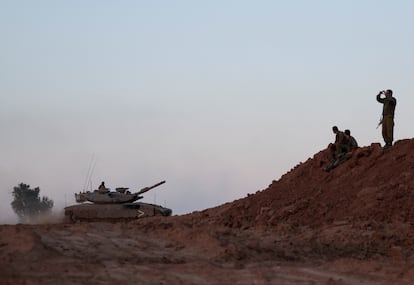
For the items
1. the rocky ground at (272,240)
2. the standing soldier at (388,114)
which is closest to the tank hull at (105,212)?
the rocky ground at (272,240)

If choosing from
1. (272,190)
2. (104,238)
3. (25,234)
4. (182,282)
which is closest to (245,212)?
(272,190)

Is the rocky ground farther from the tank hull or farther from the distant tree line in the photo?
the distant tree line

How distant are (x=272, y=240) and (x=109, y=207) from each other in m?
10.8

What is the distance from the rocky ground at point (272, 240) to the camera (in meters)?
11.5

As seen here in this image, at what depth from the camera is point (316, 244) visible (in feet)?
48.1

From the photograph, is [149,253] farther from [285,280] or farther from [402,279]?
[402,279]

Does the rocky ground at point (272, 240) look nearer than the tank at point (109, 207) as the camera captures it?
Yes

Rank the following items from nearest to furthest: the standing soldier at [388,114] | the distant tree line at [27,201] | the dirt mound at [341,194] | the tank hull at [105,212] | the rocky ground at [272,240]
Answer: the rocky ground at [272,240] < the dirt mound at [341,194] < the standing soldier at [388,114] < the tank hull at [105,212] < the distant tree line at [27,201]

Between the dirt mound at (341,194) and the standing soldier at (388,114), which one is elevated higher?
the standing soldier at (388,114)

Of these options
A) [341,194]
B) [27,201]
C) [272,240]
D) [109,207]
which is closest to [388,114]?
[341,194]

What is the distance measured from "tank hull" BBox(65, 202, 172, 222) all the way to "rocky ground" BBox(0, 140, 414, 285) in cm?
471

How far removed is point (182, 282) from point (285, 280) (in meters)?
1.49

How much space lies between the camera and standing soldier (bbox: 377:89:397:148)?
64.3 feet

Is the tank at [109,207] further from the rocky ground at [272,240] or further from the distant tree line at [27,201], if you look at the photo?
the distant tree line at [27,201]
